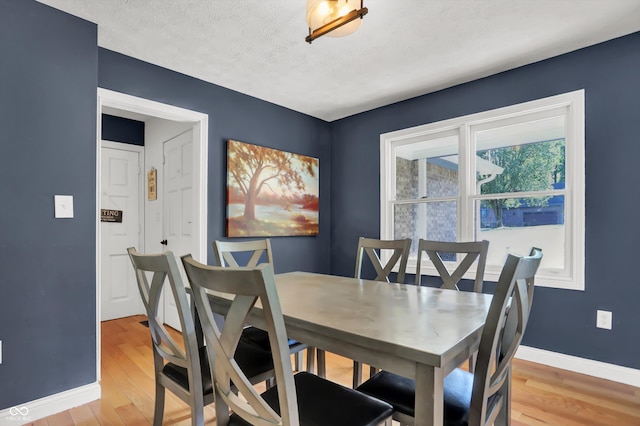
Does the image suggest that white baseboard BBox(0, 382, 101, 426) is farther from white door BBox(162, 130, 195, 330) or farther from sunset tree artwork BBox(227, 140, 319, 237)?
sunset tree artwork BBox(227, 140, 319, 237)

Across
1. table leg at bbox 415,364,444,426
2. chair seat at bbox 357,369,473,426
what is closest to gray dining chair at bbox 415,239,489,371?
chair seat at bbox 357,369,473,426

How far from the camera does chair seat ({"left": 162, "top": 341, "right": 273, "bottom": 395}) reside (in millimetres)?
1414

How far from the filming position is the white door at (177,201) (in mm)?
3311

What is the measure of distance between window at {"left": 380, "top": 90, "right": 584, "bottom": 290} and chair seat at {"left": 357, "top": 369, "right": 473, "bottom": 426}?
1.84 metres

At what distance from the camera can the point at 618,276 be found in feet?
7.83

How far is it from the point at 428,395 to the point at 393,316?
350mm

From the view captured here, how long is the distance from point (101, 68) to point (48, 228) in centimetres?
127

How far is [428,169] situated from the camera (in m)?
3.57

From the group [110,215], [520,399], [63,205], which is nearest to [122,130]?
[110,215]

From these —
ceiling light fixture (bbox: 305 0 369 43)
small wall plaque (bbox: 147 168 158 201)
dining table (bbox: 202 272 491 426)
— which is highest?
ceiling light fixture (bbox: 305 0 369 43)

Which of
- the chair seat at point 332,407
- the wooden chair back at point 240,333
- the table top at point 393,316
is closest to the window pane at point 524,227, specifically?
the table top at point 393,316

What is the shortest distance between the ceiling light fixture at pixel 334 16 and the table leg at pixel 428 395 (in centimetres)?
144

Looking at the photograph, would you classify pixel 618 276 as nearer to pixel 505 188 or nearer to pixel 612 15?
pixel 505 188

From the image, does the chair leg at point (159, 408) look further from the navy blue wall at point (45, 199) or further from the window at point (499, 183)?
the window at point (499, 183)
